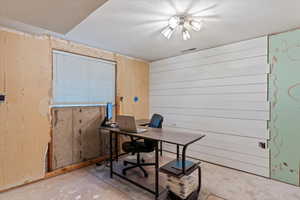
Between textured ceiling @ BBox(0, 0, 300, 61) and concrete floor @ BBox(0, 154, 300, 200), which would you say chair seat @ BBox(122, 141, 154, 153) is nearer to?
concrete floor @ BBox(0, 154, 300, 200)

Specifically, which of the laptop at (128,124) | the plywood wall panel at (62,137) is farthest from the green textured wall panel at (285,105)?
the plywood wall panel at (62,137)

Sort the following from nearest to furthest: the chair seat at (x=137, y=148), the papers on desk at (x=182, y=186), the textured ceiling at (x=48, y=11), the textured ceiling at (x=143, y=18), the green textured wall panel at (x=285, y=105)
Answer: the textured ceiling at (x=48, y=11) → the textured ceiling at (x=143, y=18) → the papers on desk at (x=182, y=186) → the green textured wall panel at (x=285, y=105) → the chair seat at (x=137, y=148)

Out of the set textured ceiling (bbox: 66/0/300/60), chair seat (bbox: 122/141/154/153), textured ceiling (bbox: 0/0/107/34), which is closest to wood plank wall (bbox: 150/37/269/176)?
textured ceiling (bbox: 66/0/300/60)

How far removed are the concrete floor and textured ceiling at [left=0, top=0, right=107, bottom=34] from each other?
228cm

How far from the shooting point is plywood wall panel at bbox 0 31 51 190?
2182mm

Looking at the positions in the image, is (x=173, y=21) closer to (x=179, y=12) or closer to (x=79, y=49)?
(x=179, y=12)

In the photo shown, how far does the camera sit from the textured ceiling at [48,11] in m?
1.52

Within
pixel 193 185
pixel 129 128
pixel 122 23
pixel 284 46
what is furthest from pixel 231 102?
pixel 122 23

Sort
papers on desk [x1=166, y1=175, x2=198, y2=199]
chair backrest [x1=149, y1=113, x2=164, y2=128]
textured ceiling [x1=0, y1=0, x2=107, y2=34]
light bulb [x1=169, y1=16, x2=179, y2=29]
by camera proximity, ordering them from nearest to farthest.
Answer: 1. textured ceiling [x1=0, y1=0, x2=107, y2=34]
2. papers on desk [x1=166, y1=175, x2=198, y2=199]
3. light bulb [x1=169, y1=16, x2=179, y2=29]
4. chair backrest [x1=149, y1=113, x2=164, y2=128]

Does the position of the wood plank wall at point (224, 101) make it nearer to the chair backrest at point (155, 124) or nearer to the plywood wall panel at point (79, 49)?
the chair backrest at point (155, 124)

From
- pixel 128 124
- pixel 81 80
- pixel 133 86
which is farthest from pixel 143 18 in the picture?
pixel 133 86

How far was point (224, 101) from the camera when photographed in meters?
3.01

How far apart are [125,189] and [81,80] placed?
81.6 inches

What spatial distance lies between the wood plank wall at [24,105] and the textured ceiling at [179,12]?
623mm
